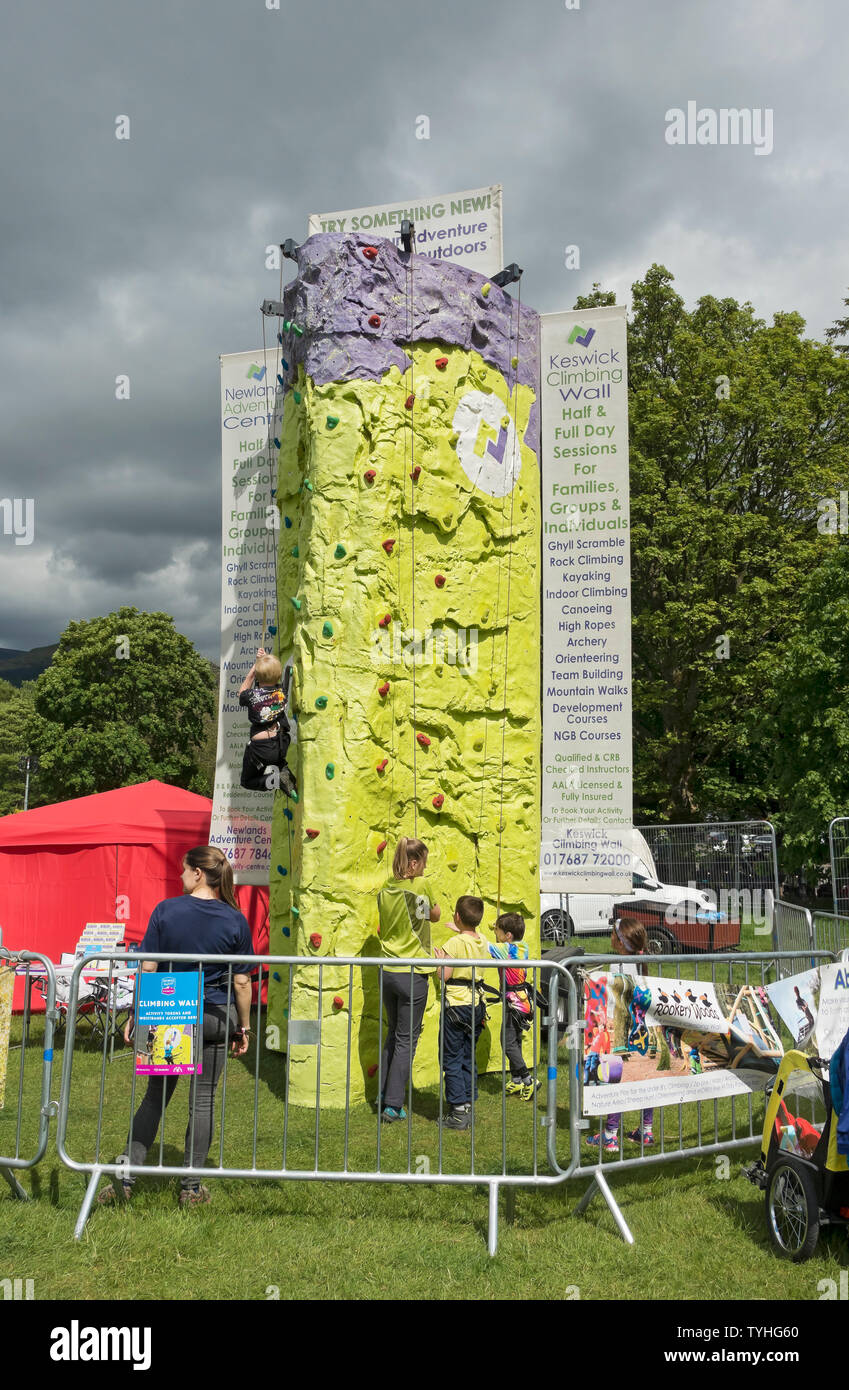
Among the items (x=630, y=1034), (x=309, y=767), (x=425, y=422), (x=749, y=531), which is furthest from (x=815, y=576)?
(x=630, y=1034)

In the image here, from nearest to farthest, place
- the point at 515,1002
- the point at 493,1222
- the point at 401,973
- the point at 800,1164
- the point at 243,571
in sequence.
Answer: the point at 800,1164 → the point at 493,1222 → the point at 401,973 → the point at 515,1002 → the point at 243,571

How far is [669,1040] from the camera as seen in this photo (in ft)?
17.1

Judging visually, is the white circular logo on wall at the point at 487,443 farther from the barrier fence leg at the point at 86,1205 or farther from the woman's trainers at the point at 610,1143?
the barrier fence leg at the point at 86,1205

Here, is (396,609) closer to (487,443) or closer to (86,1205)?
(487,443)

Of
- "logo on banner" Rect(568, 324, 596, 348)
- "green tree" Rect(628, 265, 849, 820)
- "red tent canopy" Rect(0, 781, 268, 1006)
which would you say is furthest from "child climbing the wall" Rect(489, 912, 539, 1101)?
"green tree" Rect(628, 265, 849, 820)

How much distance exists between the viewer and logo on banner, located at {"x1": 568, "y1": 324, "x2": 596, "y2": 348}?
9797 mm

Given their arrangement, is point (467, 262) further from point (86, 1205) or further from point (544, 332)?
point (86, 1205)

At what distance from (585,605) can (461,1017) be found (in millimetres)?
4666

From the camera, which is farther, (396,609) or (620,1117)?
(396,609)

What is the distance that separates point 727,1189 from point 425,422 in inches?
241

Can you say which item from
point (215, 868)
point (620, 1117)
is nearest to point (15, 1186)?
point (215, 868)

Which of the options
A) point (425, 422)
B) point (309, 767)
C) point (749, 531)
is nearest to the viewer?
point (309, 767)

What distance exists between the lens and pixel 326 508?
8.03 m
